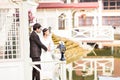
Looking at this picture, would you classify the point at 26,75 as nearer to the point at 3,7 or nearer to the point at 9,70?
the point at 9,70

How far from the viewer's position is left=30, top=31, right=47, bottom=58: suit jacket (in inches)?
493

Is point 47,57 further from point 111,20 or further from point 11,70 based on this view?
point 111,20

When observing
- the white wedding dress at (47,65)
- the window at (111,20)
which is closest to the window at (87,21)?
the window at (111,20)

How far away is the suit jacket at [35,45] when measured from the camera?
12.5 meters

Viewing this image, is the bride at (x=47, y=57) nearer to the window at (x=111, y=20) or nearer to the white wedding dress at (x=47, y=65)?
the white wedding dress at (x=47, y=65)

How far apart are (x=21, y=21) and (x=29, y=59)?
88 cm

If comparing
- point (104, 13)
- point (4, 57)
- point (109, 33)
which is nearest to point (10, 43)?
point (4, 57)

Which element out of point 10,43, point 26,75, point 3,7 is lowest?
point 26,75

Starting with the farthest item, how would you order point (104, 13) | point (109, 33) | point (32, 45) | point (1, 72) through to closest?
1. point (104, 13)
2. point (109, 33)
3. point (32, 45)
4. point (1, 72)

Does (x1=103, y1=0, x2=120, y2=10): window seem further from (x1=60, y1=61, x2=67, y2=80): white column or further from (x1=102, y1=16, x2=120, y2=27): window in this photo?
(x1=60, y1=61, x2=67, y2=80): white column

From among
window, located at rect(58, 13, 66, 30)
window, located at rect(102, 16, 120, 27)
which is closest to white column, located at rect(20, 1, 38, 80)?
window, located at rect(58, 13, 66, 30)

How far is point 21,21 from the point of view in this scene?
39.1ft

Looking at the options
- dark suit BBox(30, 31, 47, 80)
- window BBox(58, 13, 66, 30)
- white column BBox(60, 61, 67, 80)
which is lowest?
white column BBox(60, 61, 67, 80)

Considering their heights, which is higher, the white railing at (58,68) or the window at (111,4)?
the window at (111,4)
